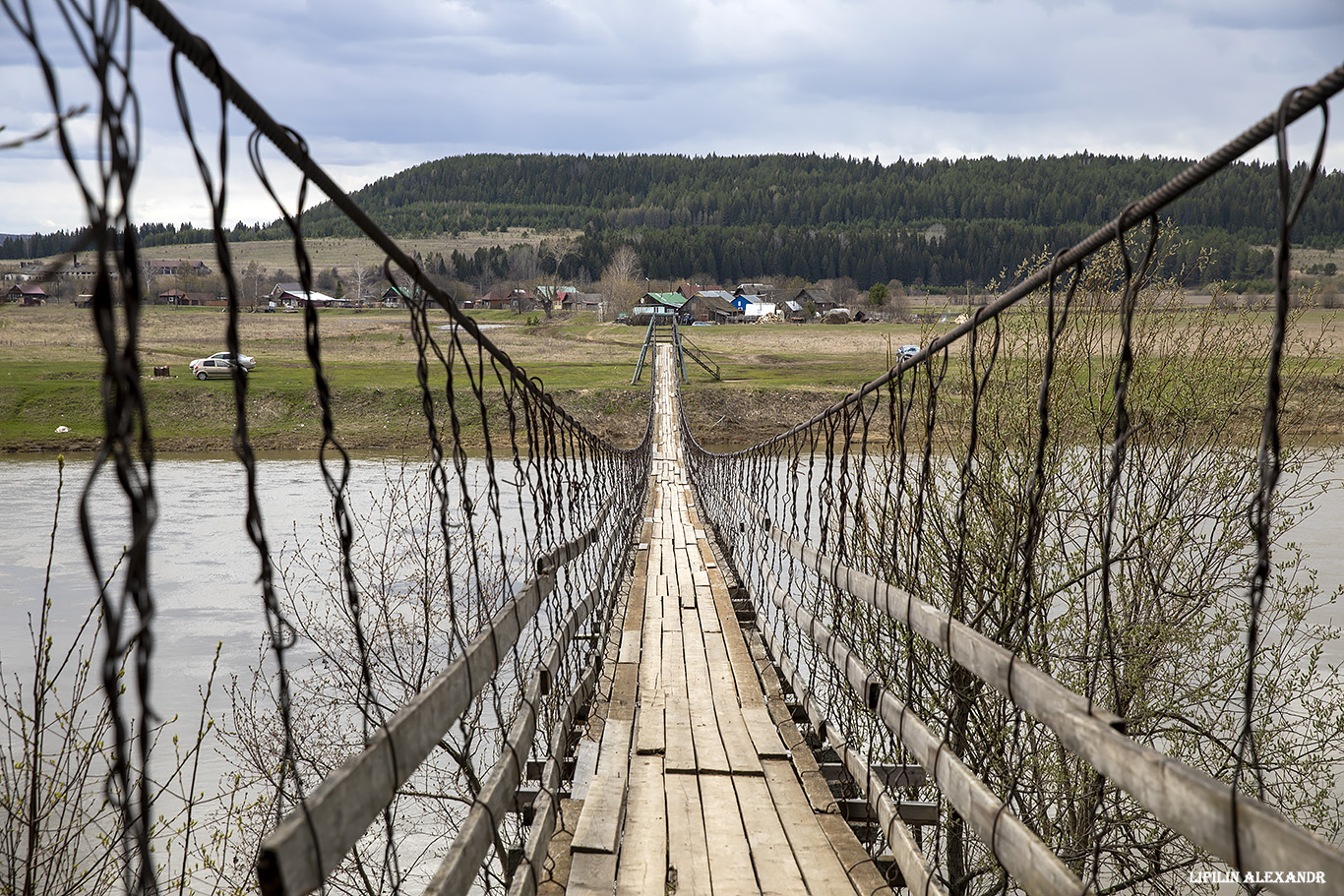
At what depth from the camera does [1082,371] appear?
788cm

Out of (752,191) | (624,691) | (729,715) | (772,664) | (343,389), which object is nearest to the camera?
(729,715)

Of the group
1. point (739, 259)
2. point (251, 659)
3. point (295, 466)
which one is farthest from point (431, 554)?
point (739, 259)

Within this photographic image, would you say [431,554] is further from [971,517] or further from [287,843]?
[287,843]

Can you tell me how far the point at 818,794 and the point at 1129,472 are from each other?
5299mm

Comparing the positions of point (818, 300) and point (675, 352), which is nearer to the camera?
point (675, 352)

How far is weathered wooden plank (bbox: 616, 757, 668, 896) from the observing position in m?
2.07

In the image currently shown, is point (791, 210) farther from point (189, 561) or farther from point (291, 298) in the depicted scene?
point (189, 561)

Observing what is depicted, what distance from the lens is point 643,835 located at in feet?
7.60

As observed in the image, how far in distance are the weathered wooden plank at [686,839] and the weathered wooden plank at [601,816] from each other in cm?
14

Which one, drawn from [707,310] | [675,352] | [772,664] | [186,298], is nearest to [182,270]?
[186,298]

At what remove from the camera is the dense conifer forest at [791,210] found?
87.1 metres

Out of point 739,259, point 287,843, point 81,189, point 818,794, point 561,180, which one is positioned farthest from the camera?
point 561,180

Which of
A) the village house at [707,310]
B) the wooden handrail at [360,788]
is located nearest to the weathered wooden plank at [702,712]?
the wooden handrail at [360,788]

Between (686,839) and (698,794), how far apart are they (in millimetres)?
295
